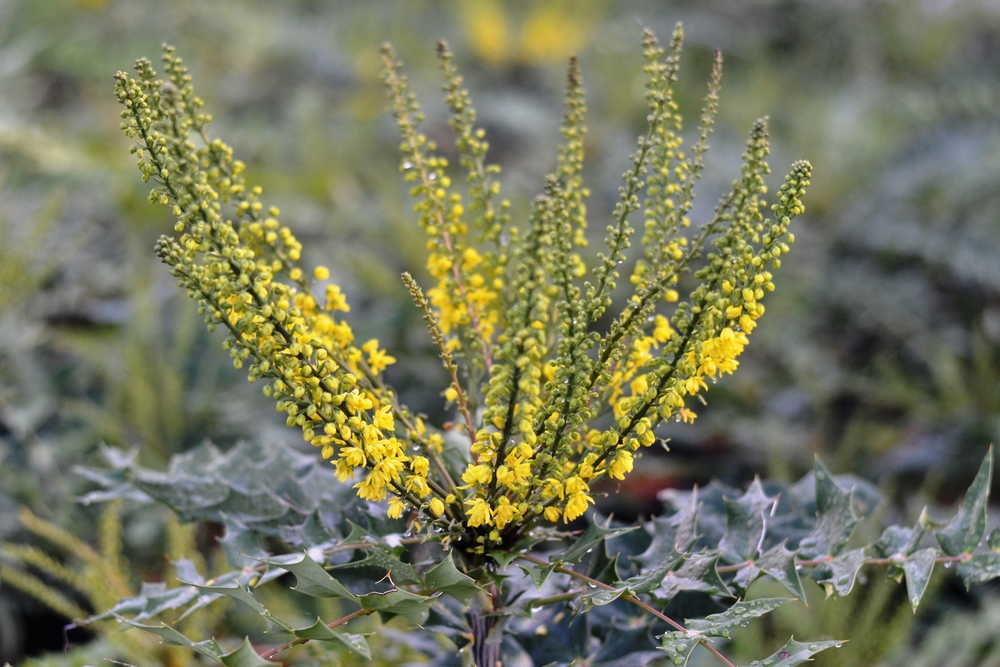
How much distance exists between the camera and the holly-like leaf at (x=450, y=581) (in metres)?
0.81

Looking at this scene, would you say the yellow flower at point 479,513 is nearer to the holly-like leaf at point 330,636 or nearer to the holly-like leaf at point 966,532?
the holly-like leaf at point 330,636

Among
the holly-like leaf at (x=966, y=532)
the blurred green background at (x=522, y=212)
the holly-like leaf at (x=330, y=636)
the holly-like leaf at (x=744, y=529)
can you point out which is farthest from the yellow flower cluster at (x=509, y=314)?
the blurred green background at (x=522, y=212)

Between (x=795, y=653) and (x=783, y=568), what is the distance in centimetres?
12

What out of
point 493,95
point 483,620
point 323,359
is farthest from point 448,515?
point 493,95

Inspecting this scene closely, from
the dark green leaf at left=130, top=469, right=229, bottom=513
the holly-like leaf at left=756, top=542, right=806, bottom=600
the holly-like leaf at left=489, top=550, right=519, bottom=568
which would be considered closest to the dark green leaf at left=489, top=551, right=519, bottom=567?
the holly-like leaf at left=489, top=550, right=519, bottom=568

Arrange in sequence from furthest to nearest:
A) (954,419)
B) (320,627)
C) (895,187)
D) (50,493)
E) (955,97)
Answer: (955,97), (895,187), (954,419), (50,493), (320,627)

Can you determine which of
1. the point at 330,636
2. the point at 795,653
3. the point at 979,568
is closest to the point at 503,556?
the point at 330,636

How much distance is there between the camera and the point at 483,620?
3.23ft

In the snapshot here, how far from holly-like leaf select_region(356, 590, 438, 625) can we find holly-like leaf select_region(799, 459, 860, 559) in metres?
0.50

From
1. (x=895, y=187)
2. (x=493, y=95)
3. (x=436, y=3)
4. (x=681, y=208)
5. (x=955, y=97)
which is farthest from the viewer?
(x=436, y=3)

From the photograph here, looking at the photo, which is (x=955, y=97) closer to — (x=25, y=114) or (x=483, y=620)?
(x=483, y=620)

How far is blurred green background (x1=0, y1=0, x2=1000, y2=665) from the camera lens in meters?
2.09

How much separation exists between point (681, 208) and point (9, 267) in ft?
6.16

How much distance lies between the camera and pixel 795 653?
2.74ft
